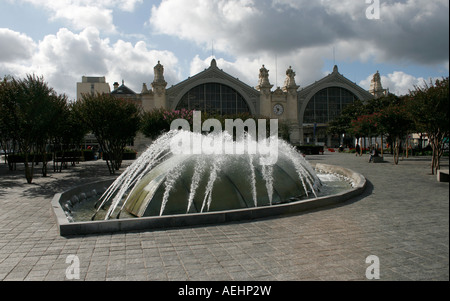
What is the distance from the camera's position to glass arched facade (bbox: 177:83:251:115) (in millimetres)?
67938

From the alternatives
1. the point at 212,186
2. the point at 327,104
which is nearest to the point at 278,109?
the point at 327,104

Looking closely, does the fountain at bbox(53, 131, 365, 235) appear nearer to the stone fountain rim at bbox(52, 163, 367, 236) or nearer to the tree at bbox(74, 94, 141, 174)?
the stone fountain rim at bbox(52, 163, 367, 236)

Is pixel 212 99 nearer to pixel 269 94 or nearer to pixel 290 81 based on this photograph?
pixel 269 94

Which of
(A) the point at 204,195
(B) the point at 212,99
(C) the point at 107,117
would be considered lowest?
(A) the point at 204,195

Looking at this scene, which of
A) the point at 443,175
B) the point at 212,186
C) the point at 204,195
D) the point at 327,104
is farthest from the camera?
the point at 327,104

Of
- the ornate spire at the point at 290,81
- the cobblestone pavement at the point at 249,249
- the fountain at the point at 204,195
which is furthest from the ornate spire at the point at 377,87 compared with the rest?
the cobblestone pavement at the point at 249,249

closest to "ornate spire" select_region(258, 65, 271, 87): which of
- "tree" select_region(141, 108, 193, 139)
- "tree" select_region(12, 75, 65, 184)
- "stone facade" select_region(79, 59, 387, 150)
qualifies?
"stone facade" select_region(79, 59, 387, 150)

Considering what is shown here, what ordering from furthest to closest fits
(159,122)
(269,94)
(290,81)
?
(290,81) → (269,94) → (159,122)

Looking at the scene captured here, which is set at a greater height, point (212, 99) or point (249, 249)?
point (212, 99)

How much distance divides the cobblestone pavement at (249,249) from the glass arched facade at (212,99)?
6109 cm

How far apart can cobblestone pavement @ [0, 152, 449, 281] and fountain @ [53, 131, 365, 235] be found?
34 centimetres

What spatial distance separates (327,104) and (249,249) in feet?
251

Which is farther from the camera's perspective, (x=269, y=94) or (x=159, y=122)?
(x=269, y=94)

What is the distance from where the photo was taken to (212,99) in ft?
225
